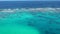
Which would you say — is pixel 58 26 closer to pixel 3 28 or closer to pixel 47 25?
pixel 47 25

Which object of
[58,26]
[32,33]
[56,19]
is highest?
[56,19]

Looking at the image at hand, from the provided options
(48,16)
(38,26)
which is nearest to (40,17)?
(48,16)

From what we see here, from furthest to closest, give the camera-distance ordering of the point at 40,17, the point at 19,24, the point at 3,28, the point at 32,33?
1. the point at 40,17
2. the point at 19,24
3. the point at 3,28
4. the point at 32,33

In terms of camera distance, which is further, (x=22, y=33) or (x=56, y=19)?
(x=56, y=19)

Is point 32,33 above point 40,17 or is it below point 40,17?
below

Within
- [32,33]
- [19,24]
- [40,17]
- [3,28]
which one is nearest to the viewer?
[32,33]

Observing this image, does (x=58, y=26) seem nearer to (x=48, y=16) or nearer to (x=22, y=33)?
(x=48, y=16)
